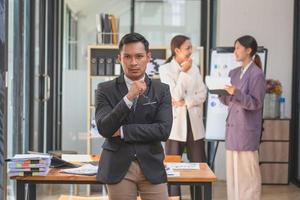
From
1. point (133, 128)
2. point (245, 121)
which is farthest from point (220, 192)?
point (133, 128)

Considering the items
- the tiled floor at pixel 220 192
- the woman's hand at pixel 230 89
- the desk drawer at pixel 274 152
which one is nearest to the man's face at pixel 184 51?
the woman's hand at pixel 230 89

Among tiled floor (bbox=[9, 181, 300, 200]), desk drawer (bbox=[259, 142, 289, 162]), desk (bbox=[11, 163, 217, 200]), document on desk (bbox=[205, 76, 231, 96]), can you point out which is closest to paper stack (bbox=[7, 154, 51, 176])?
desk (bbox=[11, 163, 217, 200])

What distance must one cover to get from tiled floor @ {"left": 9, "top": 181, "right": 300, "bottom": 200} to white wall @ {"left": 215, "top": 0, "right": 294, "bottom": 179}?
2.32 feet

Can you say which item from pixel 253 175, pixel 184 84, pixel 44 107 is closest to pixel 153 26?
pixel 44 107

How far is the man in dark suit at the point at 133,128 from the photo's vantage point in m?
2.46

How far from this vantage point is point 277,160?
6.67m

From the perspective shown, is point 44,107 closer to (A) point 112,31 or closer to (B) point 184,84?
(A) point 112,31

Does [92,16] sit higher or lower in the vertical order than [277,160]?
higher

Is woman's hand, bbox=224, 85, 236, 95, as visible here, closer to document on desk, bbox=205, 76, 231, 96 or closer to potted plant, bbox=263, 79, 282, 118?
document on desk, bbox=205, 76, 231, 96

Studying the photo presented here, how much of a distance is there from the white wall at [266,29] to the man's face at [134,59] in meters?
4.47

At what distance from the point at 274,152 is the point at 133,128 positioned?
4.51 m

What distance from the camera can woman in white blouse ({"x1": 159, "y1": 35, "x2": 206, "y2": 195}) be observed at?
4.98 metres

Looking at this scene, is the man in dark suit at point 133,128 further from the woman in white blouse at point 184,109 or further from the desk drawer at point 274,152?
the desk drawer at point 274,152

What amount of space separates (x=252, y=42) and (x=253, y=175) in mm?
1159
